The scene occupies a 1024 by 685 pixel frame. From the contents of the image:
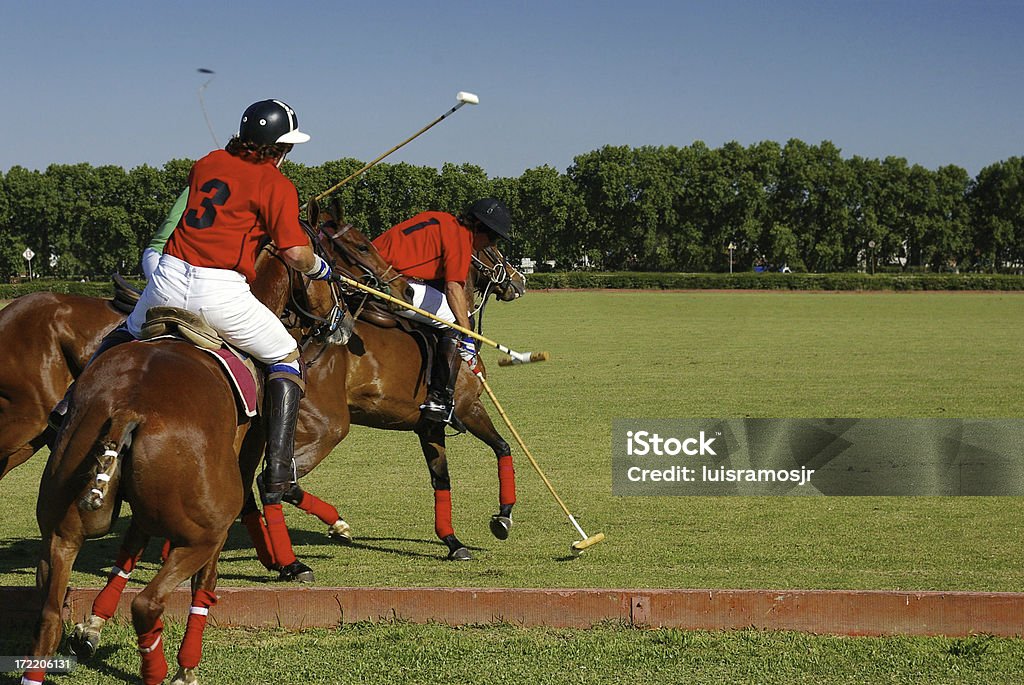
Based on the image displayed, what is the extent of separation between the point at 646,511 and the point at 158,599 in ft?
17.3

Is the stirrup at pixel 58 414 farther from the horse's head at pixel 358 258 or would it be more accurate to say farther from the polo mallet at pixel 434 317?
the horse's head at pixel 358 258

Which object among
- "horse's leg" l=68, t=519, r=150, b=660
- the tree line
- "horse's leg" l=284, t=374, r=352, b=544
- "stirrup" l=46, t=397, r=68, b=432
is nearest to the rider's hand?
"horse's leg" l=284, t=374, r=352, b=544

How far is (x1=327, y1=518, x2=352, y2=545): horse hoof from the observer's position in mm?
7844

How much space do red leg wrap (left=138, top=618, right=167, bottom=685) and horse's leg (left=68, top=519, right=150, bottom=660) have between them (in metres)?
0.72

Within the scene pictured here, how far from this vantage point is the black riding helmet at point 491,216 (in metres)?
8.59

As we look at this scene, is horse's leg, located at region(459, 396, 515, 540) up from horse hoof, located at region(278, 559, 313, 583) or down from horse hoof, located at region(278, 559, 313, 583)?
up

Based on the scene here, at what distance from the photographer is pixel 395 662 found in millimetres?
5215

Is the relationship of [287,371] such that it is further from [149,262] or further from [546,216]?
[546,216]

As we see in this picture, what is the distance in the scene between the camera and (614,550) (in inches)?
304

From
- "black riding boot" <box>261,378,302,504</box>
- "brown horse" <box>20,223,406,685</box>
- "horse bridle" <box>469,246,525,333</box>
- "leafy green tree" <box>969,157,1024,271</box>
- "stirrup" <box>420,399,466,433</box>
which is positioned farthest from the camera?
"leafy green tree" <box>969,157,1024,271</box>

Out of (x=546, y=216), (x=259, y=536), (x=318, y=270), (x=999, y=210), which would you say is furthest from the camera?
(x=999, y=210)

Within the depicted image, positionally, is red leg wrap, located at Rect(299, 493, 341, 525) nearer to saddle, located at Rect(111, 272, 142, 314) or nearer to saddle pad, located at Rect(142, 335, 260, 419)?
saddle, located at Rect(111, 272, 142, 314)

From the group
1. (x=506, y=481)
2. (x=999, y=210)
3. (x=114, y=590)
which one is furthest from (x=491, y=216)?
(x=999, y=210)

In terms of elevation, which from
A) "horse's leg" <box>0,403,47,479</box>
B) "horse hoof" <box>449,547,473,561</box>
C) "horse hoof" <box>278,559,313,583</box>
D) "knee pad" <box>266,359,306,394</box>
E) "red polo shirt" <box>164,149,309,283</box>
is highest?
"red polo shirt" <box>164,149,309,283</box>
